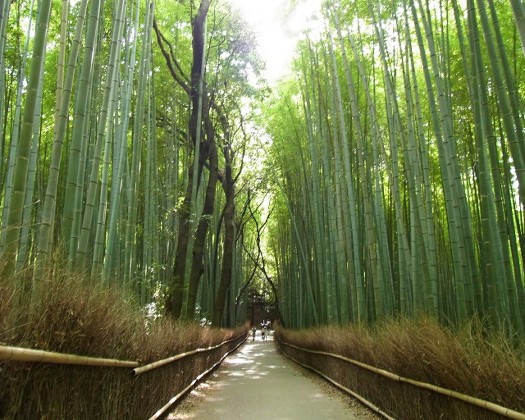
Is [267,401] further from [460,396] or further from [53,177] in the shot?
[53,177]

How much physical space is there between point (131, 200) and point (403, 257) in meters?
2.86

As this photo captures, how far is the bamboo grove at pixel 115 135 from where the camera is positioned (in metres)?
2.58

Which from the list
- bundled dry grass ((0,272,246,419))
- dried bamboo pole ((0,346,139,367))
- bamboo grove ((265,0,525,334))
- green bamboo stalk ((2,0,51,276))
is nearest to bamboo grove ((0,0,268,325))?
green bamboo stalk ((2,0,51,276))

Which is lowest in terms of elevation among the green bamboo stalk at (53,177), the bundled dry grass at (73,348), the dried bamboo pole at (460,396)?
the dried bamboo pole at (460,396)

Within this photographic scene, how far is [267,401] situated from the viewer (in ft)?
16.5

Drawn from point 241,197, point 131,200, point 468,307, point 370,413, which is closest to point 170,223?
point 131,200

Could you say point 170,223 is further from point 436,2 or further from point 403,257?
point 436,2

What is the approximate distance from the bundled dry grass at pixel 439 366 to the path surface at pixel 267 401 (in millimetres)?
359

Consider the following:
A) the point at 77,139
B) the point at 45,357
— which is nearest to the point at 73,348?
the point at 45,357

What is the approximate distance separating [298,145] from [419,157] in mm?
3582

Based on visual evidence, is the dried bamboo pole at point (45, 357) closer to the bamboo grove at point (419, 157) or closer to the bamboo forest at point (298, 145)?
the bamboo forest at point (298, 145)

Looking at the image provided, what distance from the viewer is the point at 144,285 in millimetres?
5922

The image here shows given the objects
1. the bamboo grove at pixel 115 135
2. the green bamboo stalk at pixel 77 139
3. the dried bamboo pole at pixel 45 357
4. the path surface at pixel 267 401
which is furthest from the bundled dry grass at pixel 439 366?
the green bamboo stalk at pixel 77 139

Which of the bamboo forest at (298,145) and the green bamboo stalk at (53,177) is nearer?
the green bamboo stalk at (53,177)
